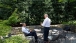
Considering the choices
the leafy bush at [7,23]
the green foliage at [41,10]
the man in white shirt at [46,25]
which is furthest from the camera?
the green foliage at [41,10]

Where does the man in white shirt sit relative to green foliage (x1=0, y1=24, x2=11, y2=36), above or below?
below

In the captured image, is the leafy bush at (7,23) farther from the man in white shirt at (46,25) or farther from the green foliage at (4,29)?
the man in white shirt at (46,25)

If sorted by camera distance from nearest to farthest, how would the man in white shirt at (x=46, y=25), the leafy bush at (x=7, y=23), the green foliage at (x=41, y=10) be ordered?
the leafy bush at (x=7, y=23) < the man in white shirt at (x=46, y=25) < the green foliage at (x=41, y=10)

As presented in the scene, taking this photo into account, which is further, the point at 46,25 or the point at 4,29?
the point at 46,25

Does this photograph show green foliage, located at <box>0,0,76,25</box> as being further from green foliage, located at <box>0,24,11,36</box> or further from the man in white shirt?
green foliage, located at <box>0,24,11,36</box>

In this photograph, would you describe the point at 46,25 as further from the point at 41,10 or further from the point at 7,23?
the point at 7,23

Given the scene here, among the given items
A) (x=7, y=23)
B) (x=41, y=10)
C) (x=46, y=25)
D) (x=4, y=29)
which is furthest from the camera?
(x=41, y=10)

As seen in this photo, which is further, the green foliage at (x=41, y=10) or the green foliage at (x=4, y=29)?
the green foliage at (x=41, y=10)

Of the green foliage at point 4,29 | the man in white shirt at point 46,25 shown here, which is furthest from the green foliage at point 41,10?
the green foliage at point 4,29

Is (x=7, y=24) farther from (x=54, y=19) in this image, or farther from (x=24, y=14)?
(x=54, y=19)

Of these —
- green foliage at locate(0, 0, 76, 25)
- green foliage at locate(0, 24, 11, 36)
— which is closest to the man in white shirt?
green foliage at locate(0, 0, 76, 25)

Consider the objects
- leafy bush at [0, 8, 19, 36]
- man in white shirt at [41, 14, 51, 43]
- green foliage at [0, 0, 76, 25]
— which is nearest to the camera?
leafy bush at [0, 8, 19, 36]

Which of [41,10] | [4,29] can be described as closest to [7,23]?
[4,29]

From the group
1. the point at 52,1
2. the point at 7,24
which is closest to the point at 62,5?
the point at 52,1
